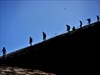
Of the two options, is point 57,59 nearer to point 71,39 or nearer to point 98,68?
point 71,39

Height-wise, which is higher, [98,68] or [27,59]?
[27,59]

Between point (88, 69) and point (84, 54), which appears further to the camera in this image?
point (84, 54)

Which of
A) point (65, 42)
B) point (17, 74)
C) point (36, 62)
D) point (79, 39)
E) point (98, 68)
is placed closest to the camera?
point (17, 74)

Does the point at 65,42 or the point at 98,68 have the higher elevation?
the point at 65,42

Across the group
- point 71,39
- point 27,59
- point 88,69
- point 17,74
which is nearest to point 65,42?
point 71,39

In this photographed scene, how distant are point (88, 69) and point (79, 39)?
149 centimetres

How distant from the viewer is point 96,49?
7.27m

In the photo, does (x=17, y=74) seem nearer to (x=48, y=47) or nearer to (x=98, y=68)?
(x=98, y=68)

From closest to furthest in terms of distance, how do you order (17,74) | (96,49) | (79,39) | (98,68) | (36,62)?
(17,74) → (98,68) → (96,49) → (79,39) → (36,62)

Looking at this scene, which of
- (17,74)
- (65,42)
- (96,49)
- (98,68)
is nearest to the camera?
(17,74)

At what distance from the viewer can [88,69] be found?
6934 mm

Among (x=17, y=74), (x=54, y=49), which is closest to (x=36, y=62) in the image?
(x=54, y=49)

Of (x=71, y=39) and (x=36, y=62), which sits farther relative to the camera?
(x=36, y=62)

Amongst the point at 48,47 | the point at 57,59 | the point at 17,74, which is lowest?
the point at 17,74
